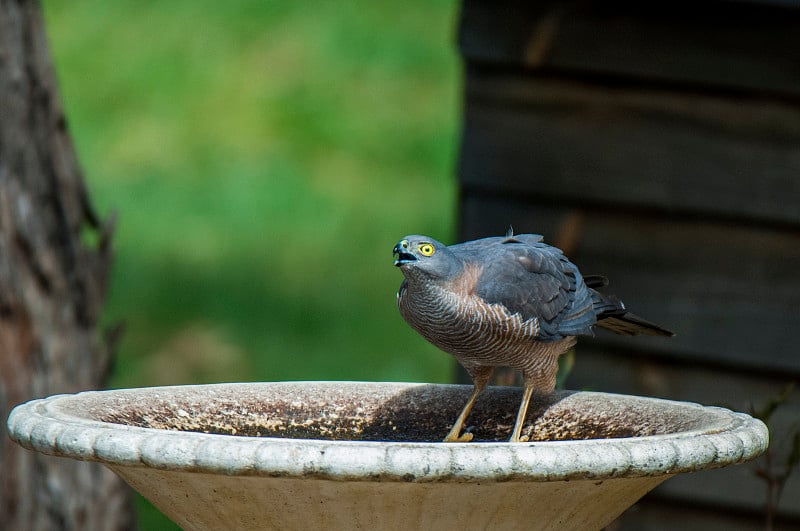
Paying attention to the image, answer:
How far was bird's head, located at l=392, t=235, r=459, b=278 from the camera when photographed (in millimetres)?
1771

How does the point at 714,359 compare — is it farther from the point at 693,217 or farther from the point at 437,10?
the point at 437,10

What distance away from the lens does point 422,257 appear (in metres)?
1.78

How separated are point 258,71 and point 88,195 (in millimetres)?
5570

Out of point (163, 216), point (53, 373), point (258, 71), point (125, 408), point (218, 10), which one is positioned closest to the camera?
point (125, 408)

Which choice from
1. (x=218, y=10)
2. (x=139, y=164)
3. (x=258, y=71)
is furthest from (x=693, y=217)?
(x=218, y=10)

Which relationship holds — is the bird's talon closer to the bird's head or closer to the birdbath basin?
the birdbath basin

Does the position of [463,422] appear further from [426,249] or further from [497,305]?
[426,249]

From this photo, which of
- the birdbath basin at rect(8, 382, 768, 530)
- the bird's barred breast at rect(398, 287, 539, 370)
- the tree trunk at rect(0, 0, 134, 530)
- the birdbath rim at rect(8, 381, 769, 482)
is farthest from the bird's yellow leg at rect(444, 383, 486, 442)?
the tree trunk at rect(0, 0, 134, 530)

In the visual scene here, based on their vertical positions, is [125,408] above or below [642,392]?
above

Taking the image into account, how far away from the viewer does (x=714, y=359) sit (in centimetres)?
324

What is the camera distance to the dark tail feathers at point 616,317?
2174 millimetres

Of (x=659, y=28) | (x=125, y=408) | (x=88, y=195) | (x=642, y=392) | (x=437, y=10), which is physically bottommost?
(x=642, y=392)

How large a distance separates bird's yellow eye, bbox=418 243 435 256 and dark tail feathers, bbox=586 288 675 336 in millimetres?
508

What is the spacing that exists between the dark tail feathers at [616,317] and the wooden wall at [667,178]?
3.11ft
